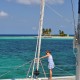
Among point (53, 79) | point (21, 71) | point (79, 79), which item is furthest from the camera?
point (21, 71)

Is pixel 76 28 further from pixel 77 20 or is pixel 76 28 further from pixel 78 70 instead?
pixel 78 70

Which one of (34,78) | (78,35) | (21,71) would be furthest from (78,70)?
(21,71)

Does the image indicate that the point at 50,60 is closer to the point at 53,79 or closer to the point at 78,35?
the point at 53,79

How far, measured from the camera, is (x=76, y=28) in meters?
11.0

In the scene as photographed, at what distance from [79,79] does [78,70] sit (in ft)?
0.89

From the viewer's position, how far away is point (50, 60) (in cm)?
1734

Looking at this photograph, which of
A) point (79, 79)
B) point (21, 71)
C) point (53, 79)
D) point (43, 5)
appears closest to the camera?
point (79, 79)

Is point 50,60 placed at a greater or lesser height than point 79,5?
lesser

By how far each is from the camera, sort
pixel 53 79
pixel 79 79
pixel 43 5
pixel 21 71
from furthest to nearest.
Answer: pixel 21 71, pixel 53 79, pixel 43 5, pixel 79 79

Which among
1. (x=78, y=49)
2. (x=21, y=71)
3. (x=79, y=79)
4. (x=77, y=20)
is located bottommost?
(x=21, y=71)

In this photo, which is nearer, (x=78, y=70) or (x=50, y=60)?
(x=78, y=70)

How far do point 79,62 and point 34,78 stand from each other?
5.86 meters

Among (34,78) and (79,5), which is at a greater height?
(79,5)

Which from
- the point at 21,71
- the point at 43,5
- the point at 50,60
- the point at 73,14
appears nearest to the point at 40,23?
the point at 43,5
